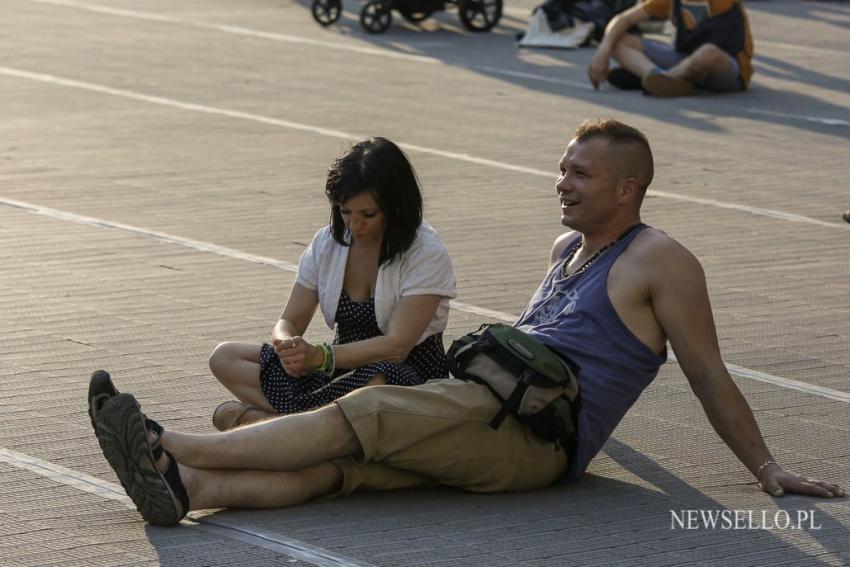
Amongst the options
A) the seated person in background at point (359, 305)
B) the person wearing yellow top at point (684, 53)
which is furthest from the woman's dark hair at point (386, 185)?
the person wearing yellow top at point (684, 53)

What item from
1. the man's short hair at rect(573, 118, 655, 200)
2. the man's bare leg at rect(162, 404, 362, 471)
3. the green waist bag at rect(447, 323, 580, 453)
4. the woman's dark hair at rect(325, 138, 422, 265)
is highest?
the man's short hair at rect(573, 118, 655, 200)

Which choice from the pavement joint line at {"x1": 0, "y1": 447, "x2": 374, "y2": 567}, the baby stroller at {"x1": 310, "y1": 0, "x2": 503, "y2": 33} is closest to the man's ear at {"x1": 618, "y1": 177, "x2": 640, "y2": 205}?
the pavement joint line at {"x1": 0, "y1": 447, "x2": 374, "y2": 567}

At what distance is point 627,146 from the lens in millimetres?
5465

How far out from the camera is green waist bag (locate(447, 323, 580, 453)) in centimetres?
517

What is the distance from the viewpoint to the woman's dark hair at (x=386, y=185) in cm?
562

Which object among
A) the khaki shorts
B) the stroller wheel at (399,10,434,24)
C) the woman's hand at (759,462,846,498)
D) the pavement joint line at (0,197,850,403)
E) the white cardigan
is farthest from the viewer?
the stroller wheel at (399,10,434,24)

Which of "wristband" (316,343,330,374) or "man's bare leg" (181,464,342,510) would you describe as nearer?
"man's bare leg" (181,464,342,510)

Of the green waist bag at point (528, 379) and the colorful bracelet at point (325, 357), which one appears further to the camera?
the colorful bracelet at point (325, 357)

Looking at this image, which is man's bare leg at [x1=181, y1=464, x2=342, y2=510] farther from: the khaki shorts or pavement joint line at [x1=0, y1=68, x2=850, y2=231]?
pavement joint line at [x1=0, y1=68, x2=850, y2=231]

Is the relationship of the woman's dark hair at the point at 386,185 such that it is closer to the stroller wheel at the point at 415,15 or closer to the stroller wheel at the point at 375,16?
the stroller wheel at the point at 375,16

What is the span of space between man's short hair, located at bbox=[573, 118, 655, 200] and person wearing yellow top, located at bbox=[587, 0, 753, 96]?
1002cm

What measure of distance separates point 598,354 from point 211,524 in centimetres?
128

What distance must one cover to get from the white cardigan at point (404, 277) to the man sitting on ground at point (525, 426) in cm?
38

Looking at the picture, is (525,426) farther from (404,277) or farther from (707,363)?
(404,277)
